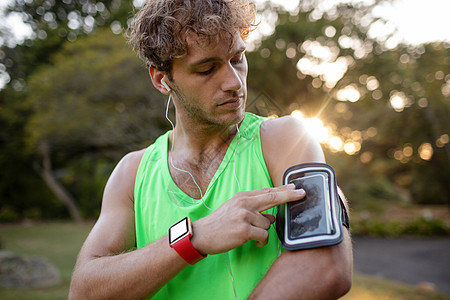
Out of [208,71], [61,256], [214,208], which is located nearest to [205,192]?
[214,208]

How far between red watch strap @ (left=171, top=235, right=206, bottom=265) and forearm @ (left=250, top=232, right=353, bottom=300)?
10.1 inches

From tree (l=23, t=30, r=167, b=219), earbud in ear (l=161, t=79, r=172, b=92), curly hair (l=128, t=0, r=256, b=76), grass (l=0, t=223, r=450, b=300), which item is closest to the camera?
curly hair (l=128, t=0, r=256, b=76)

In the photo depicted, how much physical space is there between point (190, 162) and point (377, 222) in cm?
1449

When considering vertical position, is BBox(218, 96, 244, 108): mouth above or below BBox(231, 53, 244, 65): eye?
below

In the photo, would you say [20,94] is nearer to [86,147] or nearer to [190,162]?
[86,147]

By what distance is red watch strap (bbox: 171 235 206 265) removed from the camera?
4.33ft

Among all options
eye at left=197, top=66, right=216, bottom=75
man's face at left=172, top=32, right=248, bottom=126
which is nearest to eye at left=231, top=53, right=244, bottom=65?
man's face at left=172, top=32, right=248, bottom=126

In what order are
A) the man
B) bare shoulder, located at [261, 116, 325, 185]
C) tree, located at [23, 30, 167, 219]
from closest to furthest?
the man < bare shoulder, located at [261, 116, 325, 185] < tree, located at [23, 30, 167, 219]

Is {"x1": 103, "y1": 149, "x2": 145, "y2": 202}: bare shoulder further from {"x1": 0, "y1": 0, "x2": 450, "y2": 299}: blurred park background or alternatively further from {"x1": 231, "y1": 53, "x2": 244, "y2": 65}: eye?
{"x1": 0, "y1": 0, "x2": 450, "y2": 299}: blurred park background

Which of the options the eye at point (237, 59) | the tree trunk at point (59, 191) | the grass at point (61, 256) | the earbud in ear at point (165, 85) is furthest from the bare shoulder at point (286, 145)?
the tree trunk at point (59, 191)

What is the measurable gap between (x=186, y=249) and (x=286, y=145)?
559 mm

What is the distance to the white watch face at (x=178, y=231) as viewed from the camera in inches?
52.7

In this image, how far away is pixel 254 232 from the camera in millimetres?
1269

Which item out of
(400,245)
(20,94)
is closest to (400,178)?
(400,245)
